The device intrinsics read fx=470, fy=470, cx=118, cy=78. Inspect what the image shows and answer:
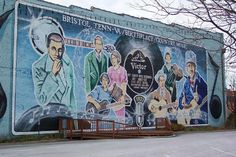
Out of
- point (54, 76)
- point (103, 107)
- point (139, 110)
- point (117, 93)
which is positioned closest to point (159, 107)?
point (139, 110)

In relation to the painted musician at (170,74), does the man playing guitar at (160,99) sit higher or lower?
lower

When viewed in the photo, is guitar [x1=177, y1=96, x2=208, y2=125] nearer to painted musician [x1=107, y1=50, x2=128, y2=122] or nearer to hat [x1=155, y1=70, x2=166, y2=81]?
hat [x1=155, y1=70, x2=166, y2=81]

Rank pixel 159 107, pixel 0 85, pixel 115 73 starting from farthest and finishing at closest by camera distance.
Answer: pixel 159 107 < pixel 115 73 < pixel 0 85

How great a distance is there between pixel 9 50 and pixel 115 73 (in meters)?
9.22

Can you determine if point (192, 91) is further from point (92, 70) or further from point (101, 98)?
point (92, 70)

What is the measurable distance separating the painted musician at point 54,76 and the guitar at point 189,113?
12215 millimetres

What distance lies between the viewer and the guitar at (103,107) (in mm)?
30844

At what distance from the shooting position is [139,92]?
35250 mm

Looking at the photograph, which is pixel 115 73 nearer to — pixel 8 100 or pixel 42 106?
pixel 42 106

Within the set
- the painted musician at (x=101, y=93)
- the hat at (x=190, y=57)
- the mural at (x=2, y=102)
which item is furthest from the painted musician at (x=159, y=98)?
the mural at (x=2, y=102)

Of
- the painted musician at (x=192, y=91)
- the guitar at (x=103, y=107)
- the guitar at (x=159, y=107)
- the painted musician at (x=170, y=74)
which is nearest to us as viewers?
the guitar at (x=103, y=107)

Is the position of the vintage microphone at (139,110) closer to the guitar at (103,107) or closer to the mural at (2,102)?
the guitar at (103,107)

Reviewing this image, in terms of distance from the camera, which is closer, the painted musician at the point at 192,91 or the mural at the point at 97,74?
the mural at the point at 97,74

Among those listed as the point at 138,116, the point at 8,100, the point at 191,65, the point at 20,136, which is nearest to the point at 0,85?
the point at 8,100
